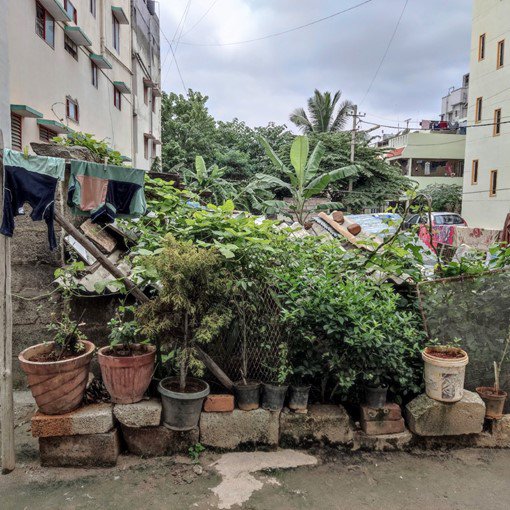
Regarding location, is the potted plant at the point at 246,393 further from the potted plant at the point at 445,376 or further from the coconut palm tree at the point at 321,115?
the coconut palm tree at the point at 321,115

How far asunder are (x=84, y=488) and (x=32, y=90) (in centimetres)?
849

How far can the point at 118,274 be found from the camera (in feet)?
10.8

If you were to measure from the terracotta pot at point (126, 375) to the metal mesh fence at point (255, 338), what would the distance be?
2.14 feet

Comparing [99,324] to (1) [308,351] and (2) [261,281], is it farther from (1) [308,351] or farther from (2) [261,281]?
(1) [308,351]

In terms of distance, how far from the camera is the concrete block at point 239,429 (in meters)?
3.28

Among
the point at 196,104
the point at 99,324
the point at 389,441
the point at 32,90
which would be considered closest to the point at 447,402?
the point at 389,441

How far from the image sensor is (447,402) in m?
3.38

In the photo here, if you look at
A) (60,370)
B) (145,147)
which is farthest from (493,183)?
(60,370)

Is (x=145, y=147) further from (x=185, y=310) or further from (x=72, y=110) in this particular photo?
(x=185, y=310)

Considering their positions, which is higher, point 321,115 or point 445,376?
point 321,115

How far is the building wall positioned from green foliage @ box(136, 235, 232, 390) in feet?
64.2

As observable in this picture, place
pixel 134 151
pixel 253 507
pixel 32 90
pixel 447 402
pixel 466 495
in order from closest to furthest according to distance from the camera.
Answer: pixel 253 507
pixel 466 495
pixel 447 402
pixel 32 90
pixel 134 151

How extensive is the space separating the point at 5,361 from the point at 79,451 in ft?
2.93

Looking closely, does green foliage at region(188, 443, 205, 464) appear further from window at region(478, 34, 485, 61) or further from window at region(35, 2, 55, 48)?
window at region(478, 34, 485, 61)
